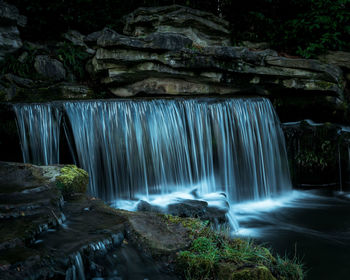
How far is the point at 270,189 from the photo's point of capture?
8711 mm

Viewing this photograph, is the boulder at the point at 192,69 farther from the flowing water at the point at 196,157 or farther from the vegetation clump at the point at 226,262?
the vegetation clump at the point at 226,262

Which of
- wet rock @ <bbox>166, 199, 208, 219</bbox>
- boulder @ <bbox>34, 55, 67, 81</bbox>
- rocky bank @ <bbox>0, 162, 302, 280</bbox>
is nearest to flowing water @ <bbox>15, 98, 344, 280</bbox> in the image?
wet rock @ <bbox>166, 199, 208, 219</bbox>

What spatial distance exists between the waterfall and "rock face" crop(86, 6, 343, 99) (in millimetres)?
793

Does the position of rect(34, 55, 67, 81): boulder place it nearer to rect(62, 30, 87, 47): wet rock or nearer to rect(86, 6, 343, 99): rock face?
rect(86, 6, 343, 99): rock face

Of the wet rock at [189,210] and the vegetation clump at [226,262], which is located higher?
the vegetation clump at [226,262]

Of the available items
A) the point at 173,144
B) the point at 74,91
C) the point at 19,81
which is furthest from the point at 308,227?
the point at 19,81

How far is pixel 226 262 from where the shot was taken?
2838mm

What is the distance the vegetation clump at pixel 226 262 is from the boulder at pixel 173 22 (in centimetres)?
888

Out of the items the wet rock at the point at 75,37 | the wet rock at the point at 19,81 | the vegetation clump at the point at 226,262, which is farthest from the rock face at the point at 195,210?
the wet rock at the point at 75,37

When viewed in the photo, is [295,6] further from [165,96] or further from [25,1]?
[25,1]

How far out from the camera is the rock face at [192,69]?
330 inches

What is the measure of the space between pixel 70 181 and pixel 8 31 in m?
7.41

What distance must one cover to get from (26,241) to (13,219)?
451 millimetres

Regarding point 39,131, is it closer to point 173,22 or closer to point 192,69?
point 192,69
